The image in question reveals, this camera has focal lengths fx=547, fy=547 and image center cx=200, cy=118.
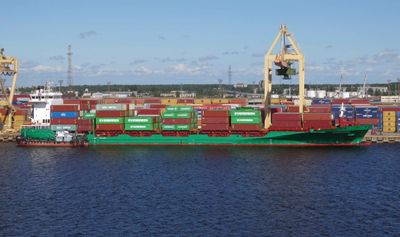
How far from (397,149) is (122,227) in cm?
5083

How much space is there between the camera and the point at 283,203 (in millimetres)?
45156

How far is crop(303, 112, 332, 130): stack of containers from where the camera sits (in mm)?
76463

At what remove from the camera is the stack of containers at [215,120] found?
7850cm

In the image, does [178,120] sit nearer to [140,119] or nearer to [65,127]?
[140,119]

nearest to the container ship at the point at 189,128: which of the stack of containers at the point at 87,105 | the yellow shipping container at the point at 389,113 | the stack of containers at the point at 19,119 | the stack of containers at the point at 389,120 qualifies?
the stack of containers at the point at 87,105

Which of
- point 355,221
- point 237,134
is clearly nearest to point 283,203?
point 355,221

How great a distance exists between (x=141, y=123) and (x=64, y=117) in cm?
1262

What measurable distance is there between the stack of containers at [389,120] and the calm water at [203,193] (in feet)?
73.4

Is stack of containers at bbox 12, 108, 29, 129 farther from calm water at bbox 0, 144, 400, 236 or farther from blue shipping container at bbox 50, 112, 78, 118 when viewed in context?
calm water at bbox 0, 144, 400, 236

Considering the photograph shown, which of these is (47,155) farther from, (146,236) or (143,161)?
(146,236)

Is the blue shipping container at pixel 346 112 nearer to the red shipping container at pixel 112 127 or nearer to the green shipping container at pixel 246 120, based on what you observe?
the green shipping container at pixel 246 120

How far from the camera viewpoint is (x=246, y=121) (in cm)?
7825

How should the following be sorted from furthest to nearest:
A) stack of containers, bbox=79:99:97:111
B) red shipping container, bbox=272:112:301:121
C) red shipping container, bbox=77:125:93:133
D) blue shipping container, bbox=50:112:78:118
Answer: stack of containers, bbox=79:99:97:111 → blue shipping container, bbox=50:112:78:118 → red shipping container, bbox=77:125:93:133 → red shipping container, bbox=272:112:301:121

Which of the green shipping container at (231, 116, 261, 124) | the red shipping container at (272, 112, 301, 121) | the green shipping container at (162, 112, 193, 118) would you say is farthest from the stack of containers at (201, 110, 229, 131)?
the red shipping container at (272, 112, 301, 121)
